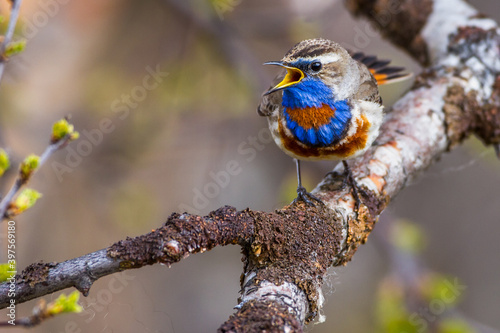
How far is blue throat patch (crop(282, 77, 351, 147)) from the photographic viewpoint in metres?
3.33

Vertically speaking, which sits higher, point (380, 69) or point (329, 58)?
point (329, 58)

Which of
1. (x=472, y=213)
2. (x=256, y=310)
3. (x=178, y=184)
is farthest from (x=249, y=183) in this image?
(x=256, y=310)

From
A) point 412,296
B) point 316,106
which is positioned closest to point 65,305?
point 316,106

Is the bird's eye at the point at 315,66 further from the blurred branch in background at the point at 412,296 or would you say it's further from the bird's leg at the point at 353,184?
the blurred branch in background at the point at 412,296

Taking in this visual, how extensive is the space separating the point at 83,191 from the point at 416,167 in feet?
11.8

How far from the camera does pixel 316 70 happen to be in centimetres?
338

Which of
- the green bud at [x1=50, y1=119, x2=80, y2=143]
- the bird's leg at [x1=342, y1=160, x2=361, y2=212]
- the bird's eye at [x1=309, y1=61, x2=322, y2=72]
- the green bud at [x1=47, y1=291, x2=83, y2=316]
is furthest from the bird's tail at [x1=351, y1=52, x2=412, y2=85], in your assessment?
the green bud at [x1=47, y1=291, x2=83, y2=316]

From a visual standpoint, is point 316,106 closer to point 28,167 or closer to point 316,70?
point 316,70

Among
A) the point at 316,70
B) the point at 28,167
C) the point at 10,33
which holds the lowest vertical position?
the point at 316,70

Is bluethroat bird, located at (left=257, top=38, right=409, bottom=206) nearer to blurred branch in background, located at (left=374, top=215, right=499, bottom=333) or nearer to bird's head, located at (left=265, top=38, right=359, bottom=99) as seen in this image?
bird's head, located at (left=265, top=38, right=359, bottom=99)

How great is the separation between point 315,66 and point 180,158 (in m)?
3.38

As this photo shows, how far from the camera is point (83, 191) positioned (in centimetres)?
559

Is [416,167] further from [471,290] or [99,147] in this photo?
[471,290]

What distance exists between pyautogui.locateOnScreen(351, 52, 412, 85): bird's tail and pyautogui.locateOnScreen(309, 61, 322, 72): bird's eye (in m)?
1.10
